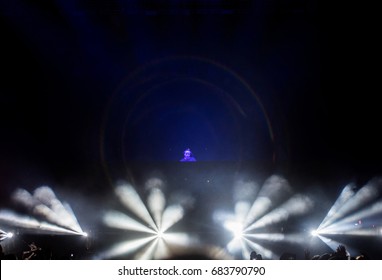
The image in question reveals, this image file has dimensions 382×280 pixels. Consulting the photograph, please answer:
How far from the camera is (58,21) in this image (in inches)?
242

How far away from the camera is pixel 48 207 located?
30.3ft

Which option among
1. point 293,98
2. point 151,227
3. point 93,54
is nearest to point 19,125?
point 93,54

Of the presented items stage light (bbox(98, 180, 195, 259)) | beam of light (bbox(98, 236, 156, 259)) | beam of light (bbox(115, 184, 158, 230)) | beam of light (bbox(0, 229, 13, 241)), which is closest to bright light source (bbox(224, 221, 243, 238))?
stage light (bbox(98, 180, 195, 259))

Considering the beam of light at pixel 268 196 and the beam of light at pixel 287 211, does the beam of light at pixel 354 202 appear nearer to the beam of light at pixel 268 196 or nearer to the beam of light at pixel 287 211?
the beam of light at pixel 287 211

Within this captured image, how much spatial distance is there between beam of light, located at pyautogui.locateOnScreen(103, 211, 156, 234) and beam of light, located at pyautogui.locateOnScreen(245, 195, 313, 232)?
9.31ft

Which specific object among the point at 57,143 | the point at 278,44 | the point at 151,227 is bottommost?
the point at 151,227

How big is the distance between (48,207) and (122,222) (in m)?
2.14

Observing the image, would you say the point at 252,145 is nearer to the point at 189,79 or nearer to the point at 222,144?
the point at 222,144

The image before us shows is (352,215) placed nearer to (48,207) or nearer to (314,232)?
(314,232)

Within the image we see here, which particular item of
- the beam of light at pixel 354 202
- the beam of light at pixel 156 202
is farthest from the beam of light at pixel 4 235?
the beam of light at pixel 354 202

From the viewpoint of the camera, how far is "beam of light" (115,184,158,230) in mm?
9164

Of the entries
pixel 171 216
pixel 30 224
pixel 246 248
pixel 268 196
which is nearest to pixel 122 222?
pixel 171 216

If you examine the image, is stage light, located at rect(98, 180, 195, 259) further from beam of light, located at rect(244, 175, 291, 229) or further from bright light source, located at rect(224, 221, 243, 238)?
beam of light, located at rect(244, 175, 291, 229)

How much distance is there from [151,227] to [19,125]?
4.29 m
